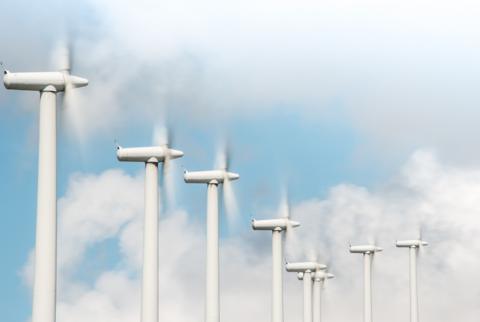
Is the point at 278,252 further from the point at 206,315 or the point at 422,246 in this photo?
the point at 422,246

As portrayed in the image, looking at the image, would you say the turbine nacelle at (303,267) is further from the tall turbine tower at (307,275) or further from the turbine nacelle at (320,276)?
the turbine nacelle at (320,276)

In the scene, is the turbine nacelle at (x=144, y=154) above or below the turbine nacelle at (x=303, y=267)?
above

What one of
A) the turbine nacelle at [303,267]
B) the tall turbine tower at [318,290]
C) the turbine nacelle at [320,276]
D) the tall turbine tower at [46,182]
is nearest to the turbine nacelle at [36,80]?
the tall turbine tower at [46,182]

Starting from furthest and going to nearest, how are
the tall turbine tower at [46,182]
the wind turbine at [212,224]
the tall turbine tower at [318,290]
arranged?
the tall turbine tower at [318,290], the wind turbine at [212,224], the tall turbine tower at [46,182]

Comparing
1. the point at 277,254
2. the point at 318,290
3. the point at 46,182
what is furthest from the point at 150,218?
the point at 318,290

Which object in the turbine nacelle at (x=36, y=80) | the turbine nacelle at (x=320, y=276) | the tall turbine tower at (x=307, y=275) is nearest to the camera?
the turbine nacelle at (x=36, y=80)

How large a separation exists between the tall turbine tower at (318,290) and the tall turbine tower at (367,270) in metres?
6.40

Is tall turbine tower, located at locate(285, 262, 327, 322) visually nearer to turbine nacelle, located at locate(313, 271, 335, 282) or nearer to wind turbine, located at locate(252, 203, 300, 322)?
turbine nacelle, located at locate(313, 271, 335, 282)

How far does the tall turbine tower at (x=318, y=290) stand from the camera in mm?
180125

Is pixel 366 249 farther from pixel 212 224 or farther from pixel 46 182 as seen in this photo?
pixel 46 182

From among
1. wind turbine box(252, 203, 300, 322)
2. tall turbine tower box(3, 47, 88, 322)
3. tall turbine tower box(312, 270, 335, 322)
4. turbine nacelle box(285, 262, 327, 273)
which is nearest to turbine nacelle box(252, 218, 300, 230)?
wind turbine box(252, 203, 300, 322)

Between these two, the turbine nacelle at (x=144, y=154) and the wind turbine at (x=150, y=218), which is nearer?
the wind turbine at (x=150, y=218)

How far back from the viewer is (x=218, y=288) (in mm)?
121438

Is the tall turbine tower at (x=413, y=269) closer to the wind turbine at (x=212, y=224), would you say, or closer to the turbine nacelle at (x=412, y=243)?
the turbine nacelle at (x=412, y=243)
